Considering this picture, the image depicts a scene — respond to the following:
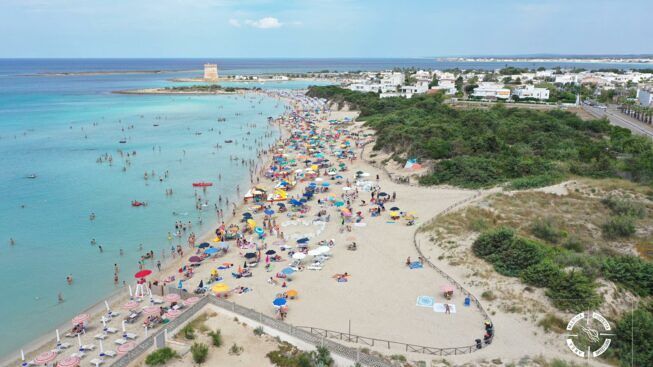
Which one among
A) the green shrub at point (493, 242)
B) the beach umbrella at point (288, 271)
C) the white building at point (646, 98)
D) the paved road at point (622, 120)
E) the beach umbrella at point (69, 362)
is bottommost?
the beach umbrella at point (69, 362)

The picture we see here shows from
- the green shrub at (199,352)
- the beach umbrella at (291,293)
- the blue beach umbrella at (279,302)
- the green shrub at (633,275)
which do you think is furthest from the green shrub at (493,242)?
the green shrub at (199,352)

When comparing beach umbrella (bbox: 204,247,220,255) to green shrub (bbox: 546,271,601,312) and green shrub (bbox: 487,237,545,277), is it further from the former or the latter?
green shrub (bbox: 546,271,601,312)

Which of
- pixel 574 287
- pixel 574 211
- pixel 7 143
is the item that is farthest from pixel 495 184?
pixel 7 143

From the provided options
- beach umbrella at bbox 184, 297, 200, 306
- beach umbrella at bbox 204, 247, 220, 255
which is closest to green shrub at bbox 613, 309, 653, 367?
beach umbrella at bbox 184, 297, 200, 306

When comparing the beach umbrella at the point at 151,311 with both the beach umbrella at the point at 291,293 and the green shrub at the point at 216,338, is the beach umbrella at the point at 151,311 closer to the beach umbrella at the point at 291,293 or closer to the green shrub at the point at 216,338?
the green shrub at the point at 216,338

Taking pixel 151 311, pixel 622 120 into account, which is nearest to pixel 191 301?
pixel 151 311

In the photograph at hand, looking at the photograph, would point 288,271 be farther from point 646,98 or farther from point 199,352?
point 646,98
